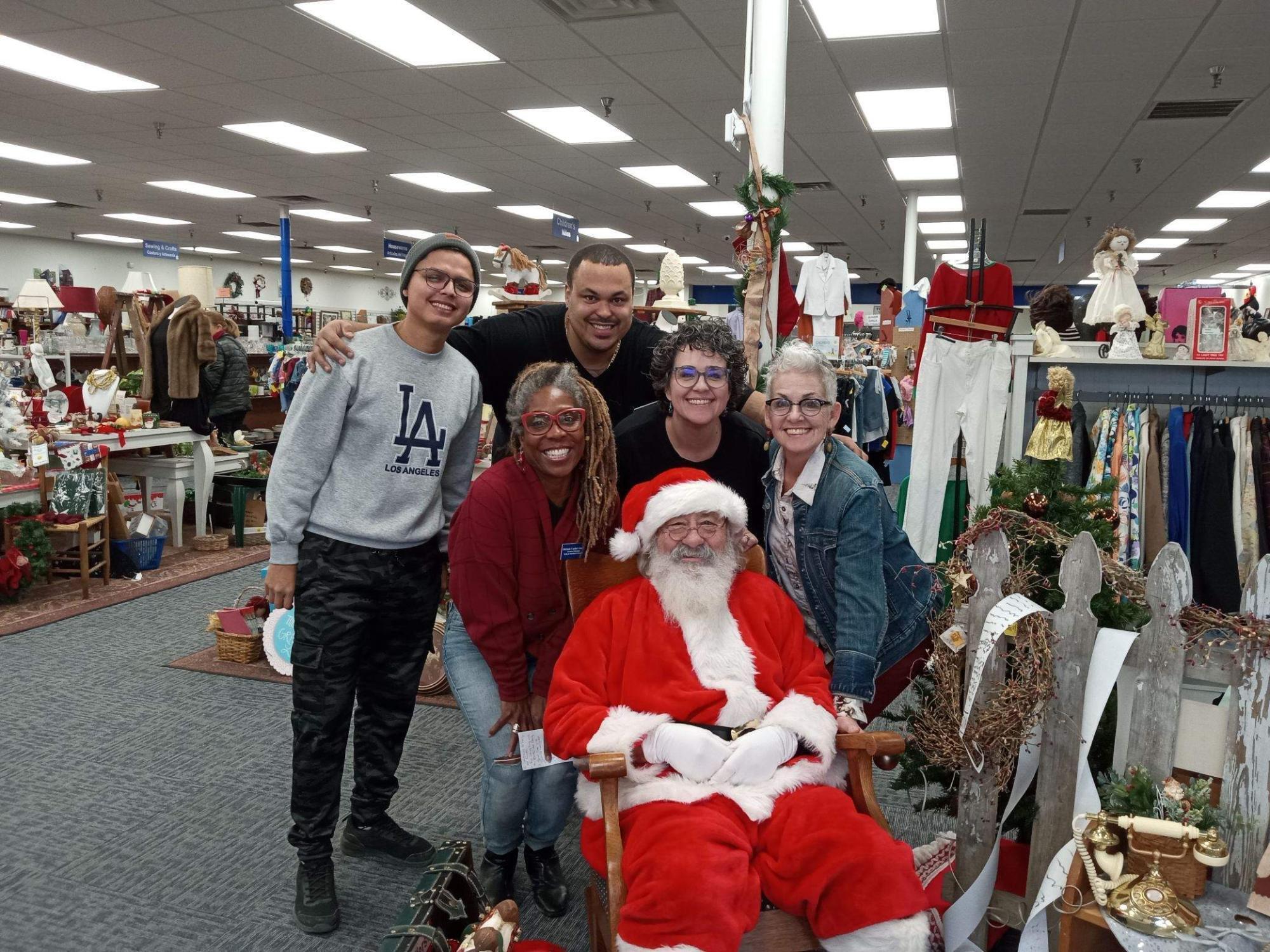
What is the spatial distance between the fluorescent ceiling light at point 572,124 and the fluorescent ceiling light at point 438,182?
223cm

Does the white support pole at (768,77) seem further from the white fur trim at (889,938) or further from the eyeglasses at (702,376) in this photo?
the white fur trim at (889,938)

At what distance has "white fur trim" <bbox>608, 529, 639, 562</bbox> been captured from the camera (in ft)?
7.14

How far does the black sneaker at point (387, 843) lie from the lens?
8.83 ft

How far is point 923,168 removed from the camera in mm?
9016

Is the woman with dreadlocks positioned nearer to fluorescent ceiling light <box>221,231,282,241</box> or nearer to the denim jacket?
the denim jacket

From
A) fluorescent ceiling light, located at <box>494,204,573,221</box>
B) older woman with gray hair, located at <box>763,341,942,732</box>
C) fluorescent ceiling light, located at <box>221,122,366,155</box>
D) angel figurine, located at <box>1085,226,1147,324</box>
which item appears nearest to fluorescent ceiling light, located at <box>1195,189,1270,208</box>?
angel figurine, located at <box>1085,226,1147,324</box>

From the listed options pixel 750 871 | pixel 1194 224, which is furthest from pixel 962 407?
pixel 1194 224

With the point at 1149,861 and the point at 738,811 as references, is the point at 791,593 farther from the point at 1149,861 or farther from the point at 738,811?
the point at 1149,861

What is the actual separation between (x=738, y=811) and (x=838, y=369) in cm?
479

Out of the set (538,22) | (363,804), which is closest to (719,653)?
(363,804)

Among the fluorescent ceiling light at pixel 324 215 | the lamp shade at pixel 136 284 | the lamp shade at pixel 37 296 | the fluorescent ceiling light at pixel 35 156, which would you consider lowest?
the lamp shade at pixel 37 296

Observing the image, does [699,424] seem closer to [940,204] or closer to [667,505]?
[667,505]

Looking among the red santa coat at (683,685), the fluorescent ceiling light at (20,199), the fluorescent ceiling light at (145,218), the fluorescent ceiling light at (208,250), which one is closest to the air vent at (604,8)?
the red santa coat at (683,685)

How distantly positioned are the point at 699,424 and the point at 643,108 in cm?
546
